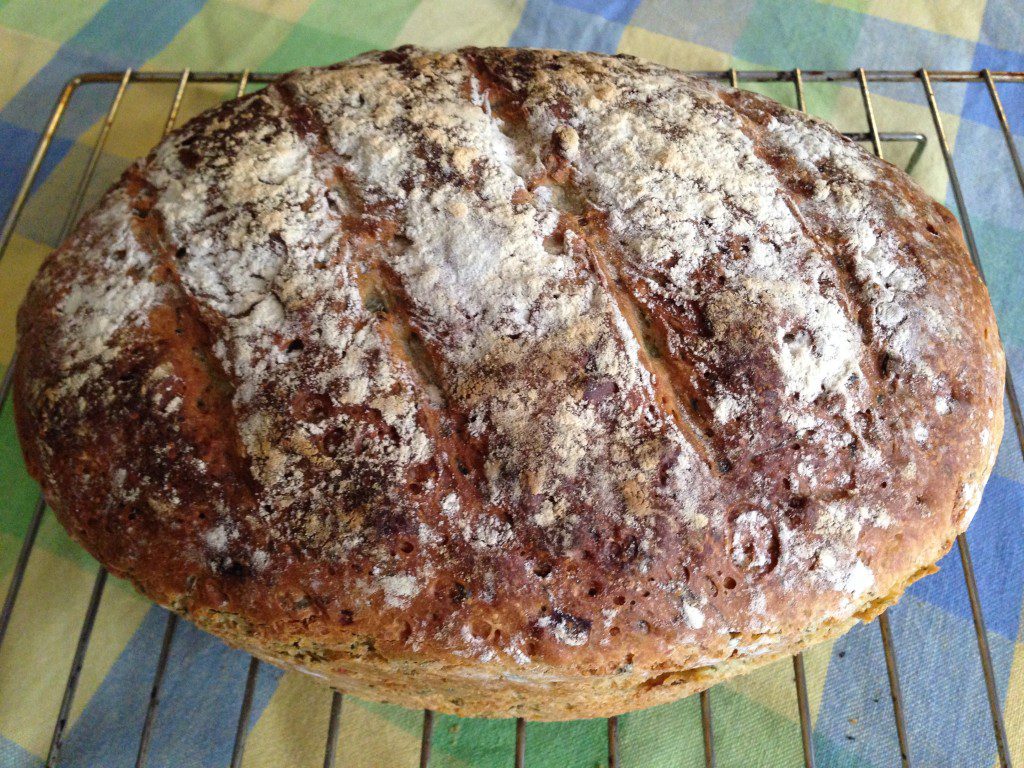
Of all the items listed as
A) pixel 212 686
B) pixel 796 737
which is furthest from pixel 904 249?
pixel 212 686

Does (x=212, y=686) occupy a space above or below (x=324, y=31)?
below

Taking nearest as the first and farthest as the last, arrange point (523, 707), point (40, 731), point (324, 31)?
point (523, 707) < point (40, 731) < point (324, 31)

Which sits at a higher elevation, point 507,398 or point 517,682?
point 507,398

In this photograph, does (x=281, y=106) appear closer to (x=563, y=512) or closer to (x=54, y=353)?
(x=54, y=353)

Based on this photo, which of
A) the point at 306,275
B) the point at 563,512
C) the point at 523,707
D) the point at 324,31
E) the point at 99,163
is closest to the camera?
the point at 563,512

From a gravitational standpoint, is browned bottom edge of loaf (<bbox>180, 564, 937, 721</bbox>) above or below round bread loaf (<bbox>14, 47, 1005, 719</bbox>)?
below

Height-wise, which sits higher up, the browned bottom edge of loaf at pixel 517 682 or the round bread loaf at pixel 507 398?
the round bread loaf at pixel 507 398
